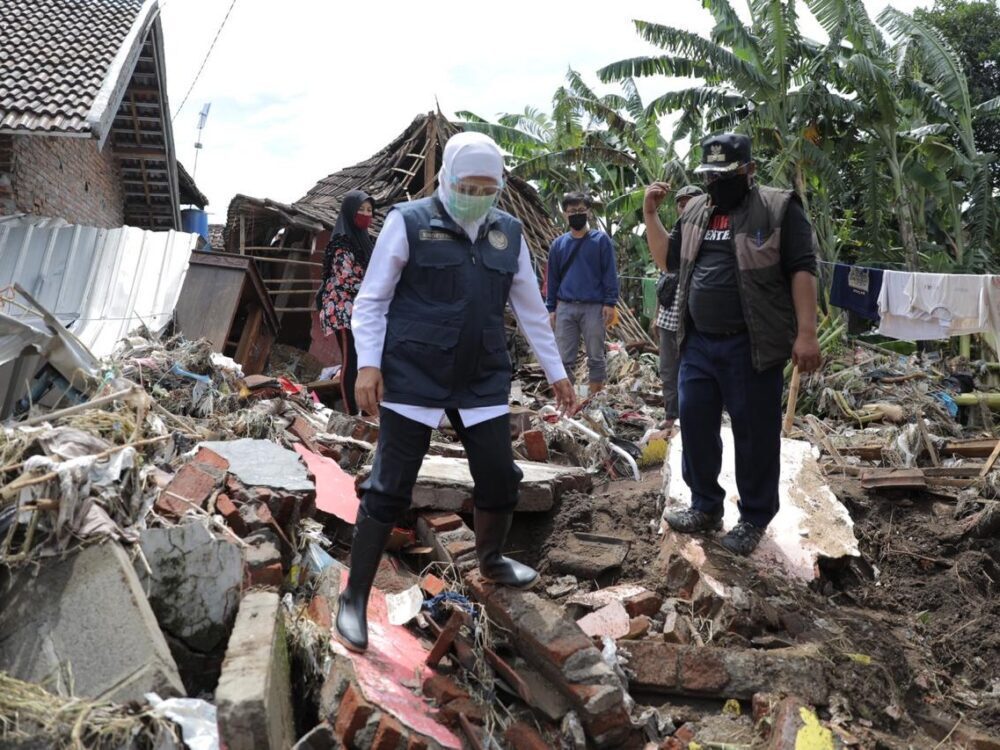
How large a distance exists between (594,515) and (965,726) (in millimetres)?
2237

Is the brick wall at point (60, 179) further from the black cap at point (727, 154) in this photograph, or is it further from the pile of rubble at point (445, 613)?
the black cap at point (727, 154)

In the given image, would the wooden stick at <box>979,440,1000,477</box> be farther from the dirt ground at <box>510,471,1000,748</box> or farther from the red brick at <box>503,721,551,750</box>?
the red brick at <box>503,721,551,750</box>

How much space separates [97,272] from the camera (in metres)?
9.15

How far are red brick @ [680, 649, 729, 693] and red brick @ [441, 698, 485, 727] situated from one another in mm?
801

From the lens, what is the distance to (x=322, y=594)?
11.5 ft

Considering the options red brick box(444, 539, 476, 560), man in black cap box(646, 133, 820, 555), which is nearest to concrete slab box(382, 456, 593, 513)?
red brick box(444, 539, 476, 560)

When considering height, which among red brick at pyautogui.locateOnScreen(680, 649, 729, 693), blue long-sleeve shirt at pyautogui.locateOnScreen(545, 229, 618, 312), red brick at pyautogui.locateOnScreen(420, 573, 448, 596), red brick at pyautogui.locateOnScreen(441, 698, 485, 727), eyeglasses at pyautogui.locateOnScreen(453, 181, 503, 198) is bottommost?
red brick at pyautogui.locateOnScreen(441, 698, 485, 727)

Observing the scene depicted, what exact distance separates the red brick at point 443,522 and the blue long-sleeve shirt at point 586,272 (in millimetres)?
3505

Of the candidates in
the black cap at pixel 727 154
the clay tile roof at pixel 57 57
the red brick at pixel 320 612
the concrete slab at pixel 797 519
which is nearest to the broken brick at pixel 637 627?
the concrete slab at pixel 797 519

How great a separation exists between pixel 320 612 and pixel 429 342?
3.69 feet

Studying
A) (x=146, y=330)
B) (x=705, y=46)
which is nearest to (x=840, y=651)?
(x=146, y=330)

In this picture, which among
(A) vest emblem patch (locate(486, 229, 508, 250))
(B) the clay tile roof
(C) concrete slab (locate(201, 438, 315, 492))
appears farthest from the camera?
(B) the clay tile roof

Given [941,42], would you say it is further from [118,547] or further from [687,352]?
[118,547]

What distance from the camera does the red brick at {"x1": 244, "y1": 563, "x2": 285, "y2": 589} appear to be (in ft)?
10.8
